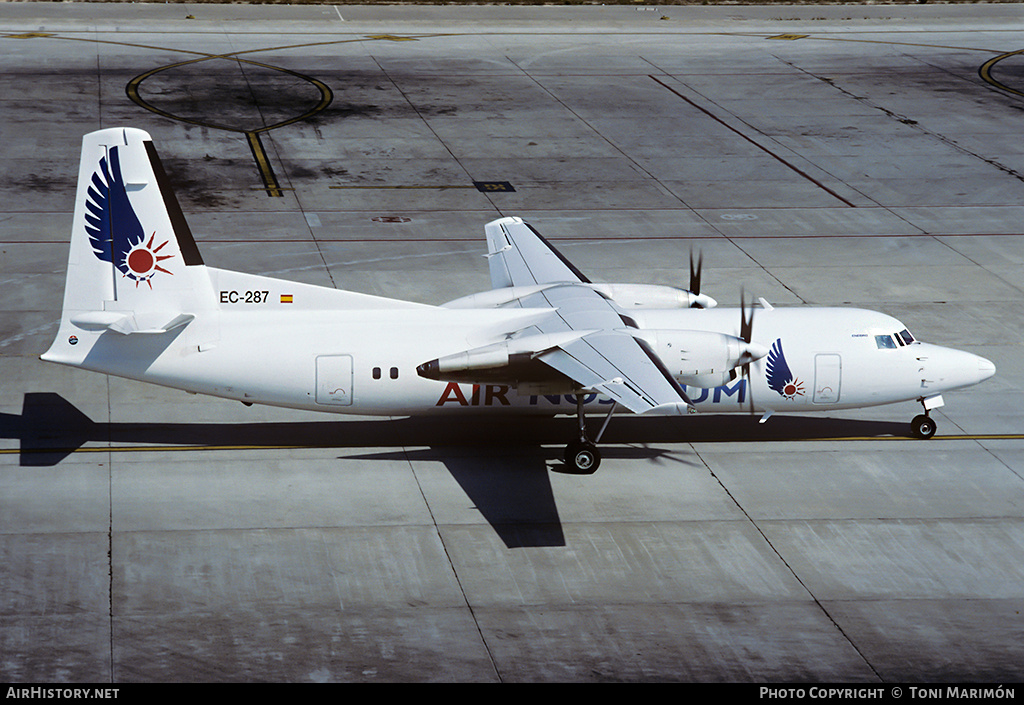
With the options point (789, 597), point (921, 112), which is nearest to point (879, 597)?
point (789, 597)

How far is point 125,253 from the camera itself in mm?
24312

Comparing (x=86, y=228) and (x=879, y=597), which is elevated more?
(x=86, y=228)

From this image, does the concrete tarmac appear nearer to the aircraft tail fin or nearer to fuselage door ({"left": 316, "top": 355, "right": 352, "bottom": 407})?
fuselage door ({"left": 316, "top": 355, "right": 352, "bottom": 407})

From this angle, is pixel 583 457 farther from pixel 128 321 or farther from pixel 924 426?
pixel 128 321

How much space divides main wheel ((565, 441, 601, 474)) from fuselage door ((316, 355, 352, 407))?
4951 mm

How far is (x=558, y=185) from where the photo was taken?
151ft

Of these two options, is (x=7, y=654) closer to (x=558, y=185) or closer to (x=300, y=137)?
(x=558, y=185)

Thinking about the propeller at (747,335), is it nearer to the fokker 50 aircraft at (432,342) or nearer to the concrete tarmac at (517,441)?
the fokker 50 aircraft at (432,342)

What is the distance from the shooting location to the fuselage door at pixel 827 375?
26781mm

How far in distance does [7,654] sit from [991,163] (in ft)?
142

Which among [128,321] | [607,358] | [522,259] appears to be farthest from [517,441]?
[128,321]

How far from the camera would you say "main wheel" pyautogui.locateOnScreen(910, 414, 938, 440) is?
27.9m

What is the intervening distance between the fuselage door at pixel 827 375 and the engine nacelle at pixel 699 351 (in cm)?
254

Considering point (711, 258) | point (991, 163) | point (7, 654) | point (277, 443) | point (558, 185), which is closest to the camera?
point (7, 654)
